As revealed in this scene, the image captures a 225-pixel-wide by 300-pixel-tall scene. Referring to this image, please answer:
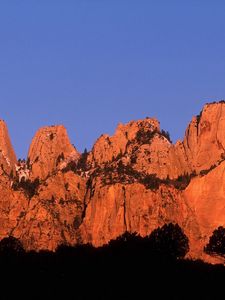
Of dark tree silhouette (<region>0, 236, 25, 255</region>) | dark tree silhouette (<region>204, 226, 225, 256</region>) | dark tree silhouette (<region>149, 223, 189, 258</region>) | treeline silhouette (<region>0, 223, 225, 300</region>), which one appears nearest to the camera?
treeline silhouette (<region>0, 223, 225, 300</region>)

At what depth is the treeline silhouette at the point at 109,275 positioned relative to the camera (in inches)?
4112

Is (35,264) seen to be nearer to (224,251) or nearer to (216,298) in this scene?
(216,298)

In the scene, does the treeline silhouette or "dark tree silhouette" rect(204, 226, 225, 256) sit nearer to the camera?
the treeline silhouette

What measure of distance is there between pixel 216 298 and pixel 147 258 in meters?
34.2

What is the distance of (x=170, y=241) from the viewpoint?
174 meters

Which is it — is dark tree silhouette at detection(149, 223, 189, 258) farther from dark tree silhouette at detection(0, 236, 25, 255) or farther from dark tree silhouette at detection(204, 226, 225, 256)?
dark tree silhouette at detection(0, 236, 25, 255)

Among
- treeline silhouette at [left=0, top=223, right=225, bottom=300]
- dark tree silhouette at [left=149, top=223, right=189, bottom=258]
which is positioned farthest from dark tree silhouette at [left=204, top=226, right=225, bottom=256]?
treeline silhouette at [left=0, top=223, right=225, bottom=300]

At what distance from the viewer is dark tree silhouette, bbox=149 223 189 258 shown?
16566cm

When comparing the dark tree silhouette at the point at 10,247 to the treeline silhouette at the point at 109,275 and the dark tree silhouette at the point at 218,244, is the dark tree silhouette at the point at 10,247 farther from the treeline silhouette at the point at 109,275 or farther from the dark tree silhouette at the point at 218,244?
the dark tree silhouette at the point at 218,244

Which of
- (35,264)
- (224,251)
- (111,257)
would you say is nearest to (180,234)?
(224,251)

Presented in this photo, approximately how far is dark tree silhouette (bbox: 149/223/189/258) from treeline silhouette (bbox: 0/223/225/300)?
5849 mm

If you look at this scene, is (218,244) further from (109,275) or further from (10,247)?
(109,275)

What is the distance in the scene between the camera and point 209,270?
12975 cm

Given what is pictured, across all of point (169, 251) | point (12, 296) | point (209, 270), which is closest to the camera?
point (12, 296)
